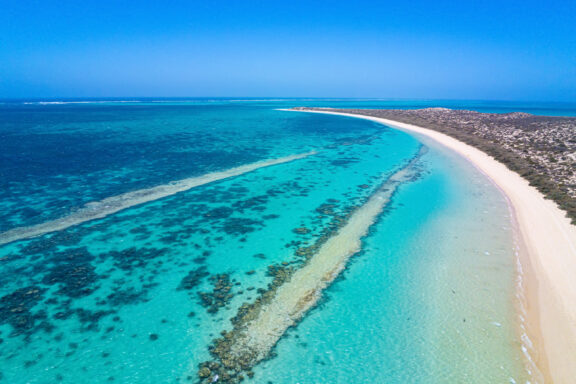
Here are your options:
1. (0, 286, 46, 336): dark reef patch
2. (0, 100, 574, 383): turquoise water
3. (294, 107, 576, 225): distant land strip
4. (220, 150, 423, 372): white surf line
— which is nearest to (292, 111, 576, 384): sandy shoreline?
(0, 100, 574, 383): turquoise water

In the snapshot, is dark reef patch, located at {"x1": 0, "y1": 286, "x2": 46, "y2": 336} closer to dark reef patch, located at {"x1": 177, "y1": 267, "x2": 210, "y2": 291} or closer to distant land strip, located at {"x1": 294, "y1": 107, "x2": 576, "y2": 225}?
dark reef patch, located at {"x1": 177, "y1": 267, "x2": 210, "y2": 291}

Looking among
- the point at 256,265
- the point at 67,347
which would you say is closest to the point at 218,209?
the point at 256,265

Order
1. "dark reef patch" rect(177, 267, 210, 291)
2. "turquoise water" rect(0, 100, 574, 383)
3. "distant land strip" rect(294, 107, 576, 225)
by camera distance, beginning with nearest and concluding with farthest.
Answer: "turquoise water" rect(0, 100, 574, 383) < "dark reef patch" rect(177, 267, 210, 291) < "distant land strip" rect(294, 107, 576, 225)

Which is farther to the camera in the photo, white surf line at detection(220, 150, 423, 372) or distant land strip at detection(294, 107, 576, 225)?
distant land strip at detection(294, 107, 576, 225)

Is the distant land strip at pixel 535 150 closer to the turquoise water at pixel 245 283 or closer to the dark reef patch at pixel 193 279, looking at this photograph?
the turquoise water at pixel 245 283

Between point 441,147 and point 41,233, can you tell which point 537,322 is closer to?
point 41,233

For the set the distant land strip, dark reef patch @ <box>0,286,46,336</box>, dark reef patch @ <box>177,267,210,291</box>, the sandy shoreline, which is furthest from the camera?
the distant land strip

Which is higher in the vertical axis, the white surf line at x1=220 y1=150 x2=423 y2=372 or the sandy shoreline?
the sandy shoreline

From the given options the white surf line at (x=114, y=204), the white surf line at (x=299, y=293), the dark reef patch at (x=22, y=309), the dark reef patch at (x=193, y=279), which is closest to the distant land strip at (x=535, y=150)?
the white surf line at (x=299, y=293)
